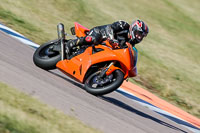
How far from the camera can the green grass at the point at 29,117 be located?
3426 millimetres

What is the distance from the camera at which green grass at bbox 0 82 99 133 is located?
3.43m

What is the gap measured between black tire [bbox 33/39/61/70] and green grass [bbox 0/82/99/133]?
1.92 m

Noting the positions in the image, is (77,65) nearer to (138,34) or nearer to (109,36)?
(109,36)

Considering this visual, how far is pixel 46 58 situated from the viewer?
639 cm

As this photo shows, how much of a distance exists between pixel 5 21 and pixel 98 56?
191 inches

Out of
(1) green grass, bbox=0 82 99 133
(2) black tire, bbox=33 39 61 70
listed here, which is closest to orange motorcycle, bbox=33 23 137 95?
(2) black tire, bbox=33 39 61 70

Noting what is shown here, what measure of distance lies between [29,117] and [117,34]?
3033mm

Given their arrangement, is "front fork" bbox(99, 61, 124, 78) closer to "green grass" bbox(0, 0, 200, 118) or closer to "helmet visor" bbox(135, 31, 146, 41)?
"helmet visor" bbox(135, 31, 146, 41)

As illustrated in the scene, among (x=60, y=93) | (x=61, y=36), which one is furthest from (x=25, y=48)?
(x=60, y=93)

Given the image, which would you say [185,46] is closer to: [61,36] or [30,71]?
[61,36]

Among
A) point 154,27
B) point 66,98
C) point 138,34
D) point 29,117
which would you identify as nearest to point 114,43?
point 138,34

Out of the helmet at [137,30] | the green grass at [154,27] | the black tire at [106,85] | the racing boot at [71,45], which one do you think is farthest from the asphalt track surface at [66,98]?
the green grass at [154,27]

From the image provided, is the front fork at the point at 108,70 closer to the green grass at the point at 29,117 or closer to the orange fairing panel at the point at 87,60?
the orange fairing panel at the point at 87,60

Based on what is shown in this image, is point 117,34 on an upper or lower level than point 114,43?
upper
